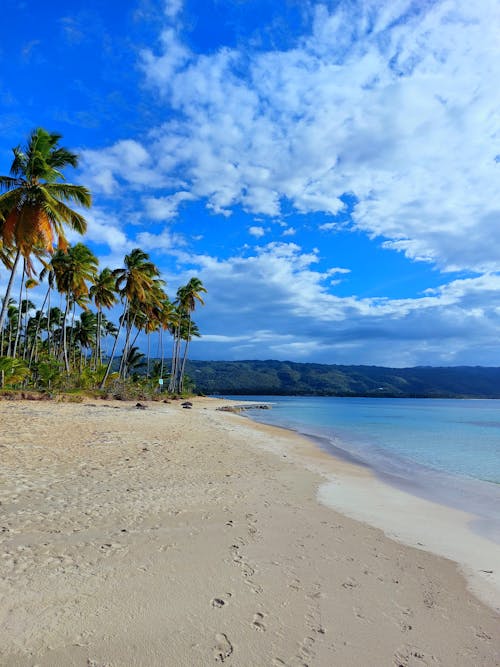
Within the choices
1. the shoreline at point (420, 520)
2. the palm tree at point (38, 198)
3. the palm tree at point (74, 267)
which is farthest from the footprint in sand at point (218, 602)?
the palm tree at point (74, 267)

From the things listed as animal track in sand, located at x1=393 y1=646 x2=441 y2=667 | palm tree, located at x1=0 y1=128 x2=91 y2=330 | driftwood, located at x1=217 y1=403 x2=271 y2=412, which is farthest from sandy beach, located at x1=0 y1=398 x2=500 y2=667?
driftwood, located at x1=217 y1=403 x2=271 y2=412

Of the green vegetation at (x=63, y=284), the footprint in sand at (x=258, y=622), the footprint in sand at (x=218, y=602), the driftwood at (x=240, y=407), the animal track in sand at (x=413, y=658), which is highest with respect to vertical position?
the green vegetation at (x=63, y=284)

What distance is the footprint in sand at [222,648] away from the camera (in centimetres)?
300

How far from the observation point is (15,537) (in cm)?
484

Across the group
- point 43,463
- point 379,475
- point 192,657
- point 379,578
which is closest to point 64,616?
point 192,657

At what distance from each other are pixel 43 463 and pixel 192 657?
7012 mm

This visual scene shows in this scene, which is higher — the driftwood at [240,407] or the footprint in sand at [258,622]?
the footprint in sand at [258,622]

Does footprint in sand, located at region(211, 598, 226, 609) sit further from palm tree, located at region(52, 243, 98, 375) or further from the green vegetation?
palm tree, located at region(52, 243, 98, 375)

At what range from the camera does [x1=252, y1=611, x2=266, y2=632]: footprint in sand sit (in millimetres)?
3387

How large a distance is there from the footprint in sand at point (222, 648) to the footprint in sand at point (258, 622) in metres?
0.30

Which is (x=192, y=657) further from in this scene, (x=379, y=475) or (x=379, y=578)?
(x=379, y=475)

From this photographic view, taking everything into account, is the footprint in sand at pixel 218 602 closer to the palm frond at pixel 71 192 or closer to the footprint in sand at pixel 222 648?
the footprint in sand at pixel 222 648

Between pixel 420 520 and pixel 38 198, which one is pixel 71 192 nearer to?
pixel 38 198

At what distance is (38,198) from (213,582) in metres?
19.0
